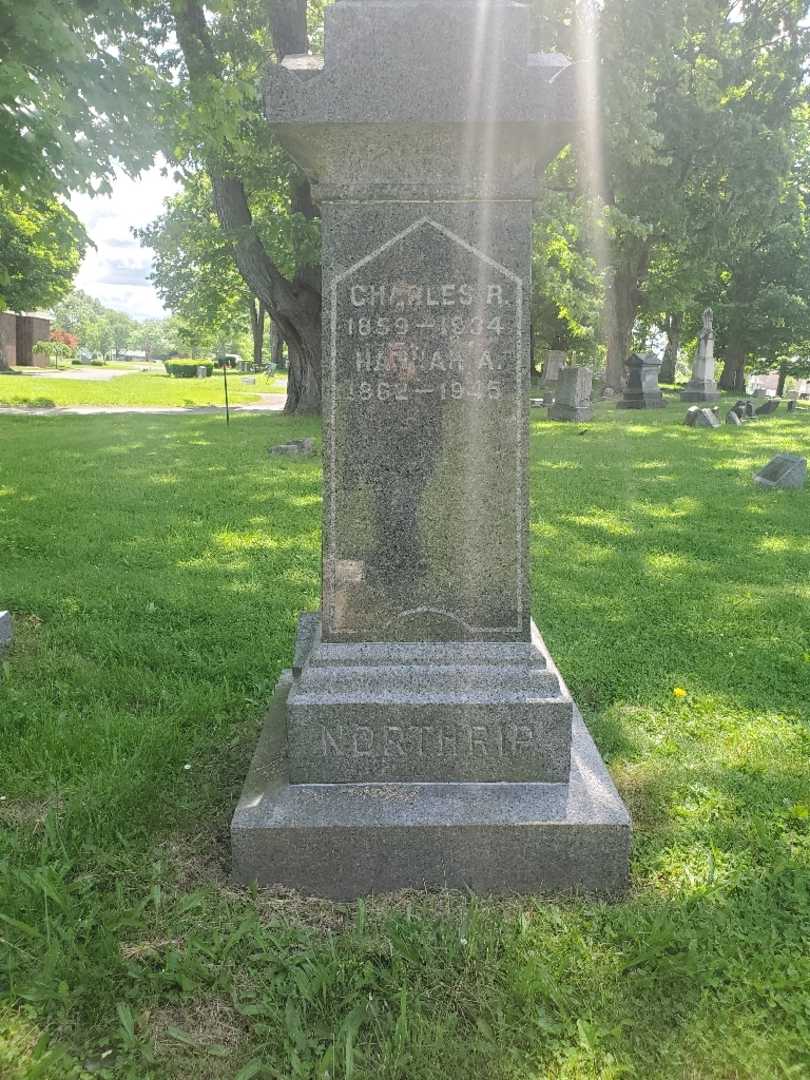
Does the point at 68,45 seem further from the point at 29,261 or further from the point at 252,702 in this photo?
the point at 29,261

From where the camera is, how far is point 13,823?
3135 millimetres

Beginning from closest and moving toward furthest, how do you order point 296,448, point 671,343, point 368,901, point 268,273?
1. point 368,901
2. point 296,448
3. point 268,273
4. point 671,343

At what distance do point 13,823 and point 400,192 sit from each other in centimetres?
280

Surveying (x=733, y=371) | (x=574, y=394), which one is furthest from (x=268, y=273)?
(x=733, y=371)

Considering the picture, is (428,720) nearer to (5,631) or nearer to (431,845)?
(431,845)

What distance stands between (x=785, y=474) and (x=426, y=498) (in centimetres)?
836

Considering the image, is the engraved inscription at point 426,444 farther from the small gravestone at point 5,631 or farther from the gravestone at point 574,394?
the gravestone at point 574,394

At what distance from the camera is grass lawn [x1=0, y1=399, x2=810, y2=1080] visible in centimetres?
221

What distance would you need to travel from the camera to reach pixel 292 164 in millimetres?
16031

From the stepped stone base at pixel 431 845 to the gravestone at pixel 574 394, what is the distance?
16.7 m

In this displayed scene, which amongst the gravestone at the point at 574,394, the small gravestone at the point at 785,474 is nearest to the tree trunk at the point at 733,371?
the gravestone at the point at 574,394

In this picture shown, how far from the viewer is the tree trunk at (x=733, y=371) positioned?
36.9m

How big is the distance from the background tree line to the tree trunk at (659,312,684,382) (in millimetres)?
9808

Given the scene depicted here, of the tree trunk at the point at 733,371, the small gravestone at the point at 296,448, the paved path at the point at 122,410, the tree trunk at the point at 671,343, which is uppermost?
the tree trunk at the point at 671,343
